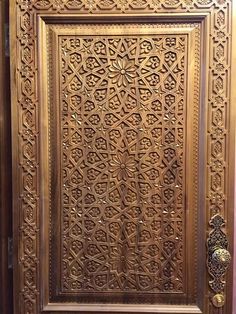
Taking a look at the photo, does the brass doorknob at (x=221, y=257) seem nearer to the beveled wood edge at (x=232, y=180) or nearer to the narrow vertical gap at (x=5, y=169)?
the beveled wood edge at (x=232, y=180)

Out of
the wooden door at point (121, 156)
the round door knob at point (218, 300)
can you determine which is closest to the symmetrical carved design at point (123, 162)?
the wooden door at point (121, 156)

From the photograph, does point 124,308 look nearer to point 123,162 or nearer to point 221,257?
point 221,257

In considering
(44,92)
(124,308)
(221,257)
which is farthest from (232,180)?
(44,92)

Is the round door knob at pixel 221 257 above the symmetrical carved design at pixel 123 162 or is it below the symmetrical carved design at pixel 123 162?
below

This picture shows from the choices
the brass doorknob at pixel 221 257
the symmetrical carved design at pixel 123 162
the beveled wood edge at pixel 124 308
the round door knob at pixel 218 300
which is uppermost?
the symmetrical carved design at pixel 123 162

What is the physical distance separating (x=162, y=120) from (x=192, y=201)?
0.26 metres

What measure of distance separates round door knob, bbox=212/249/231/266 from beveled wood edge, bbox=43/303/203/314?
17cm

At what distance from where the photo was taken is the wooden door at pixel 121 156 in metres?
1.04

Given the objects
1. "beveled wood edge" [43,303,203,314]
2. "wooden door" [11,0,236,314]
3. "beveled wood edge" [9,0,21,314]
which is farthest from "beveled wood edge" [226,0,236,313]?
"beveled wood edge" [9,0,21,314]

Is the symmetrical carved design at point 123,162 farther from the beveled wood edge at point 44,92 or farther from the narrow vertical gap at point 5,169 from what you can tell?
the narrow vertical gap at point 5,169

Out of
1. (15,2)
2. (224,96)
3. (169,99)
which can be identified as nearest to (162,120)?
(169,99)

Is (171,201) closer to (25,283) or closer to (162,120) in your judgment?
(162,120)

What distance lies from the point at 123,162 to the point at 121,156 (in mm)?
19

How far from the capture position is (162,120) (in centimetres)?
106
